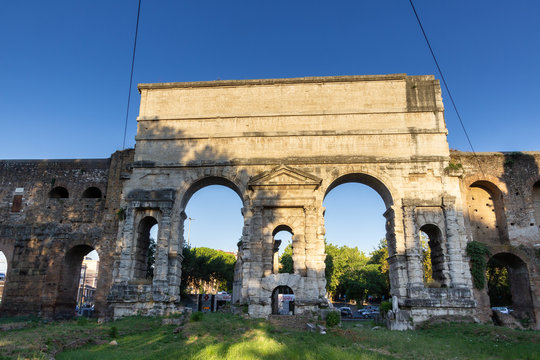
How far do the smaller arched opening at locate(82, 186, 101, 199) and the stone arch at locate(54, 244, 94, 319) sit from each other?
2.66m

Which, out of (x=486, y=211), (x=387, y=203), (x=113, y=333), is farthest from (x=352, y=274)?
(x=113, y=333)

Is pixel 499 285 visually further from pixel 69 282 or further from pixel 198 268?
pixel 69 282

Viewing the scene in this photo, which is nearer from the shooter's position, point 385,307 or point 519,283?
point 385,307

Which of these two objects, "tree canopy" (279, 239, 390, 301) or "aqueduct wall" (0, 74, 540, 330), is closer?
"aqueduct wall" (0, 74, 540, 330)

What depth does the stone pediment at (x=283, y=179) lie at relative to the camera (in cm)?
1722

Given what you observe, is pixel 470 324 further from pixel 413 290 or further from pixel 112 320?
pixel 112 320

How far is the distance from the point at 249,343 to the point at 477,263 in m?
12.4

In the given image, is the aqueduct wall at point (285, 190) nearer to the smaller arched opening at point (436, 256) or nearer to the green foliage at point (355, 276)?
the smaller arched opening at point (436, 256)

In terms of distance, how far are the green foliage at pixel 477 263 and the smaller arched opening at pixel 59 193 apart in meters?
20.4

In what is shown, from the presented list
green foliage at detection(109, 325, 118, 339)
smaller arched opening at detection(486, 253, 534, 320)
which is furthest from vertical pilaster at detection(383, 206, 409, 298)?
green foliage at detection(109, 325, 118, 339)

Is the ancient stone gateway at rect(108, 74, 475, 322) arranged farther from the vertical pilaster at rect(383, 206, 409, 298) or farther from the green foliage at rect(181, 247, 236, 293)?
the green foliage at rect(181, 247, 236, 293)

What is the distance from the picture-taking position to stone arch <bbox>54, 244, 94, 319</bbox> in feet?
62.6

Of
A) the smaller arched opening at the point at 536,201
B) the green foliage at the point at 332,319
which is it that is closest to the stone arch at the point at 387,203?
the green foliage at the point at 332,319

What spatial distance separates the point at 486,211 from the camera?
19.4m
